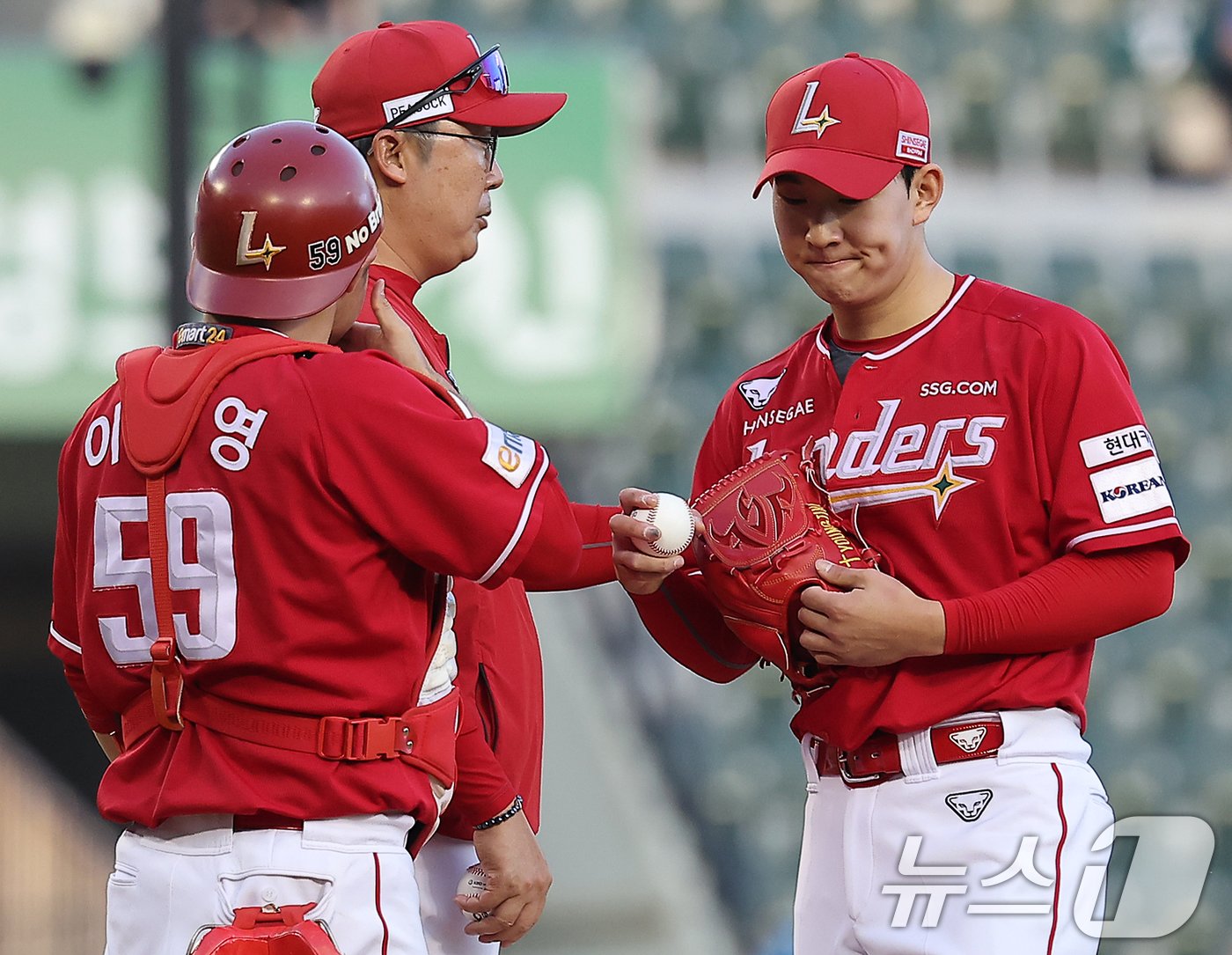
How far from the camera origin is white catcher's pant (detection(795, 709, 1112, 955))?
8.14ft

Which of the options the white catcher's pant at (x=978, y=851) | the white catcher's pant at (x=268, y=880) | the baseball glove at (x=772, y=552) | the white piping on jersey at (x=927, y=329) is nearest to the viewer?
the white catcher's pant at (x=268, y=880)

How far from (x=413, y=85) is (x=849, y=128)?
28.7 inches

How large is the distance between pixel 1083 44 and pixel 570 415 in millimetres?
4754

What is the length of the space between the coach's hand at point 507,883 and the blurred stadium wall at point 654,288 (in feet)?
9.13

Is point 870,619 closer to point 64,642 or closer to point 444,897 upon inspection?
point 444,897

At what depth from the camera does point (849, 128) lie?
2672mm

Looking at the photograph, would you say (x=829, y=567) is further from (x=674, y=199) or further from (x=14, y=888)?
(x=14, y=888)

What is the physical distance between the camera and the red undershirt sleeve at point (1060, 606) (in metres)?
2.49

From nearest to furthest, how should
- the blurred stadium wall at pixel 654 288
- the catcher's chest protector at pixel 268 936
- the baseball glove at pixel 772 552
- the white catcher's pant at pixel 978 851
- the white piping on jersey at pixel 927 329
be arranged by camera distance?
the catcher's chest protector at pixel 268 936
the white catcher's pant at pixel 978 851
the baseball glove at pixel 772 552
the white piping on jersey at pixel 927 329
the blurred stadium wall at pixel 654 288

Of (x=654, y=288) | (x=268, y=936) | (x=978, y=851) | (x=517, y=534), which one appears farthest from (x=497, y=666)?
(x=654, y=288)

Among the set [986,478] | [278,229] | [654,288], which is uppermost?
[654,288]

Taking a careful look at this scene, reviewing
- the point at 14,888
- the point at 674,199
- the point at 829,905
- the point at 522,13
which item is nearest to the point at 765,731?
the point at 674,199

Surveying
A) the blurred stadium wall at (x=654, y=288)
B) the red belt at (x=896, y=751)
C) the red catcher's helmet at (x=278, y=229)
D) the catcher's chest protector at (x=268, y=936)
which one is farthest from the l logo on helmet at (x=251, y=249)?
the blurred stadium wall at (x=654, y=288)

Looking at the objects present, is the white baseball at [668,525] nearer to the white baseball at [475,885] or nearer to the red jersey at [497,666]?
the red jersey at [497,666]
